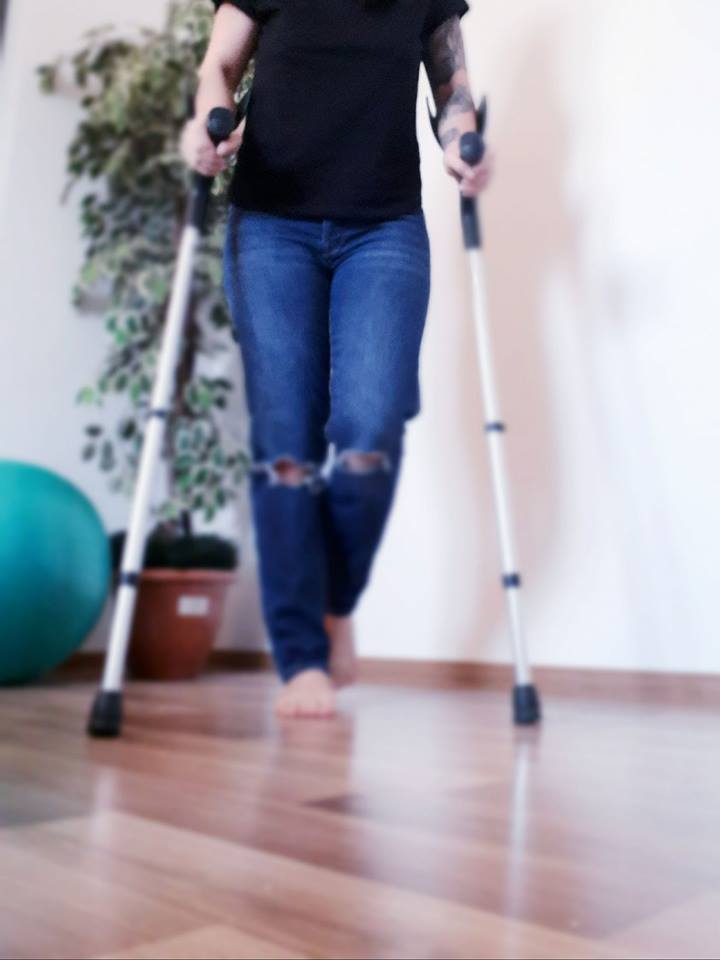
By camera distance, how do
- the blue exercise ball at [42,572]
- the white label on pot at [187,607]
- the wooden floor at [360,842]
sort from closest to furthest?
1. the blue exercise ball at [42,572]
2. the wooden floor at [360,842]
3. the white label on pot at [187,607]

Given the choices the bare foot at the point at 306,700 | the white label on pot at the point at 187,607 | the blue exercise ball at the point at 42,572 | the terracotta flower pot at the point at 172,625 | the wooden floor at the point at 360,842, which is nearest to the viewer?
the blue exercise ball at the point at 42,572

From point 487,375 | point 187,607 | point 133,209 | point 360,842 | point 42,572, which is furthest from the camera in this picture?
point 187,607

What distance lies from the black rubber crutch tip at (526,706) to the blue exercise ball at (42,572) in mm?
1212

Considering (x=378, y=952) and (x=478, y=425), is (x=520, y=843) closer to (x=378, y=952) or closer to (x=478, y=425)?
(x=378, y=952)

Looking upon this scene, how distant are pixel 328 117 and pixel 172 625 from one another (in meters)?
2.18

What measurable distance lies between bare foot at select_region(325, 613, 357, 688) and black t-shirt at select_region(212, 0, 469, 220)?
423 mm

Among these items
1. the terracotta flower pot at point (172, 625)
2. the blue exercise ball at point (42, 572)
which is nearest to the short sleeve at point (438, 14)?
the blue exercise ball at point (42, 572)

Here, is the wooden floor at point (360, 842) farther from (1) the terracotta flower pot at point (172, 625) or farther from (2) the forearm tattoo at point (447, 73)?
(1) the terracotta flower pot at point (172, 625)

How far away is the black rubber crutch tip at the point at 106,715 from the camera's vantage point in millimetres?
1332

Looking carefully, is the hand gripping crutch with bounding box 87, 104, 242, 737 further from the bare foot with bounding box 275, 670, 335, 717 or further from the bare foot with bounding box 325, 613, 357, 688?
the bare foot with bounding box 275, 670, 335, 717

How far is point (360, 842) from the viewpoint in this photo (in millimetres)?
917

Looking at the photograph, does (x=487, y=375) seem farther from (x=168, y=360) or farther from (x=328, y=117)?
(x=328, y=117)

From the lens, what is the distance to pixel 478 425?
0.64 m

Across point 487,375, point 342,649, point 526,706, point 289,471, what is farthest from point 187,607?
point 289,471
